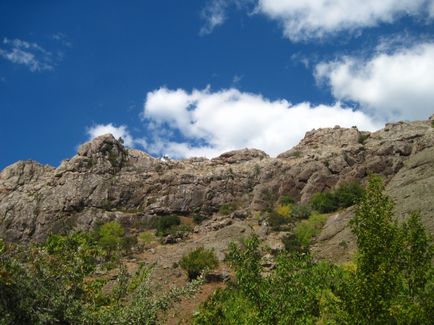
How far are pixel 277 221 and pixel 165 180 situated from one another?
32.2 meters

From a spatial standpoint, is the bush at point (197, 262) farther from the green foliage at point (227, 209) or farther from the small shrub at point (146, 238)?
the green foliage at point (227, 209)

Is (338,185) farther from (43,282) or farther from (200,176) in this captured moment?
(43,282)

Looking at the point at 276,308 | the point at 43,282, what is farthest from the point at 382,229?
the point at 43,282

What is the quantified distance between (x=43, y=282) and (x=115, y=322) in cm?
250

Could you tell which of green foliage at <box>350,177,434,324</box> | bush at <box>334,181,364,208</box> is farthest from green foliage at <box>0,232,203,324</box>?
bush at <box>334,181,364,208</box>

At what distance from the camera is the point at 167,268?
202 feet

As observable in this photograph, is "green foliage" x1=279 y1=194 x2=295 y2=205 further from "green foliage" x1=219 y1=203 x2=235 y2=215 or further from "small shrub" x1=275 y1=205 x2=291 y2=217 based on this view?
"green foliage" x1=219 y1=203 x2=235 y2=215

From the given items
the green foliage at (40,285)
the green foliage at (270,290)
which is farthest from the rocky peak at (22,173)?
the green foliage at (40,285)

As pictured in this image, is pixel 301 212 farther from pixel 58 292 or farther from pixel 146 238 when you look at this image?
pixel 58 292

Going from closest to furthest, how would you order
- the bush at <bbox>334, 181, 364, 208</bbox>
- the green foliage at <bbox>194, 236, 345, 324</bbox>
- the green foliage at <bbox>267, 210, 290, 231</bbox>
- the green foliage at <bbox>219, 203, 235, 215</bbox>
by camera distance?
the green foliage at <bbox>194, 236, 345, 324</bbox>, the green foliage at <bbox>267, 210, 290, 231</bbox>, the bush at <bbox>334, 181, 364, 208</bbox>, the green foliage at <bbox>219, 203, 235, 215</bbox>

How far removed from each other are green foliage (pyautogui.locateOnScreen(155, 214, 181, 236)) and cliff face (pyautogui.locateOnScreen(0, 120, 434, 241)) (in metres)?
4.85

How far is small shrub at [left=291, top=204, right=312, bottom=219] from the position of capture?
82531 millimetres

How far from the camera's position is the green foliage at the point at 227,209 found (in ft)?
309

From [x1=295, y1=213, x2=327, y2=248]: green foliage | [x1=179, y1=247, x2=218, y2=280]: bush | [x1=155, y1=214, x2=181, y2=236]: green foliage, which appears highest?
[x1=155, y1=214, x2=181, y2=236]: green foliage
